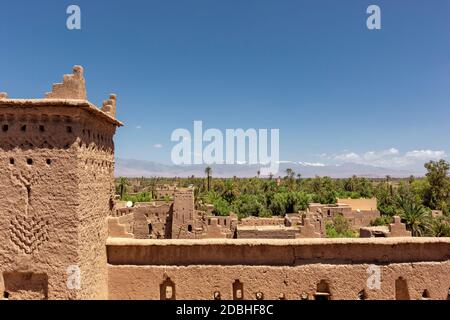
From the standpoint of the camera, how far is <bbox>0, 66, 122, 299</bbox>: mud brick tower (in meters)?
6.66

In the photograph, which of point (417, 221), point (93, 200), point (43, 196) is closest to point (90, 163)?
point (93, 200)

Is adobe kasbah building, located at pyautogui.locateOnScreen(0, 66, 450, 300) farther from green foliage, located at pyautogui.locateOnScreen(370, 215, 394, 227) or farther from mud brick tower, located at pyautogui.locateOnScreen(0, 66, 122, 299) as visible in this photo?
green foliage, located at pyautogui.locateOnScreen(370, 215, 394, 227)

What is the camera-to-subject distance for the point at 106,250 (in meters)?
8.10

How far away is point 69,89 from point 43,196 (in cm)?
202

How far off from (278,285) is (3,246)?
5454 millimetres

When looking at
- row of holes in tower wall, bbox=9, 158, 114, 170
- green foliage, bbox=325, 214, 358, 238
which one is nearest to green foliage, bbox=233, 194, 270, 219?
green foliage, bbox=325, 214, 358, 238

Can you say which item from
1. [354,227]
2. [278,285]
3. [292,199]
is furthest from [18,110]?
[292,199]

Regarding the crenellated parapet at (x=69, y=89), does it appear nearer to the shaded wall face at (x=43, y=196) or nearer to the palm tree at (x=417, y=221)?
the shaded wall face at (x=43, y=196)

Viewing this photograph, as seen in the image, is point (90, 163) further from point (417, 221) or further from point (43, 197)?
point (417, 221)

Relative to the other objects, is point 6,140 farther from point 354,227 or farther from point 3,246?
point 354,227
